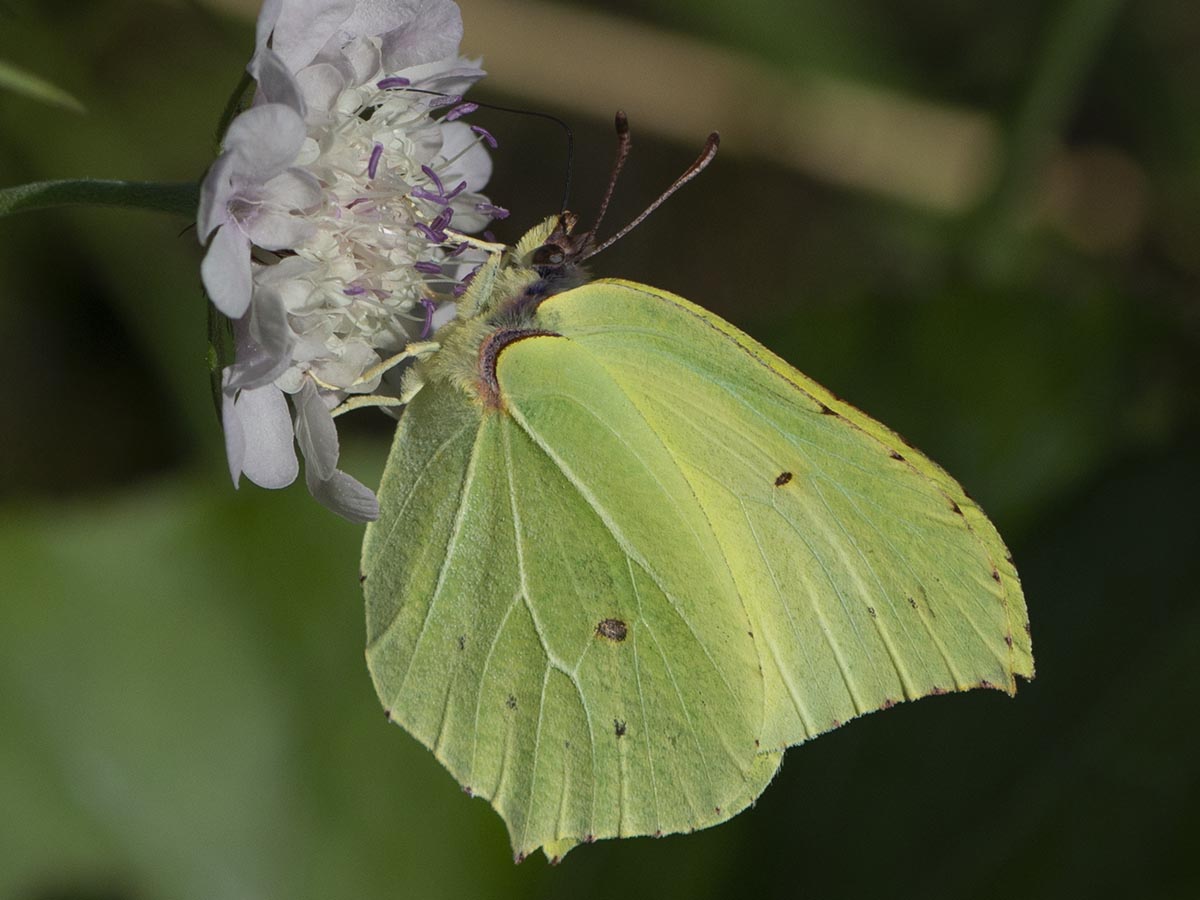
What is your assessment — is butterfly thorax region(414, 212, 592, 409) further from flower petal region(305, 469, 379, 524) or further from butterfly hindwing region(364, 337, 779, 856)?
flower petal region(305, 469, 379, 524)

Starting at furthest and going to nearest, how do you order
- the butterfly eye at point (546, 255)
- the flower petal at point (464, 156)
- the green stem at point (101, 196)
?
the flower petal at point (464, 156), the butterfly eye at point (546, 255), the green stem at point (101, 196)

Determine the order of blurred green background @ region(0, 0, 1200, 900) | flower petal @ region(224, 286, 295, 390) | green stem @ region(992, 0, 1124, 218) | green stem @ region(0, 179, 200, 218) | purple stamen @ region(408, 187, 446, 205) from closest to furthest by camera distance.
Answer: green stem @ region(0, 179, 200, 218) < flower petal @ region(224, 286, 295, 390) < purple stamen @ region(408, 187, 446, 205) < blurred green background @ region(0, 0, 1200, 900) < green stem @ region(992, 0, 1124, 218)

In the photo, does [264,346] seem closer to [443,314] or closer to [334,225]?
[334,225]

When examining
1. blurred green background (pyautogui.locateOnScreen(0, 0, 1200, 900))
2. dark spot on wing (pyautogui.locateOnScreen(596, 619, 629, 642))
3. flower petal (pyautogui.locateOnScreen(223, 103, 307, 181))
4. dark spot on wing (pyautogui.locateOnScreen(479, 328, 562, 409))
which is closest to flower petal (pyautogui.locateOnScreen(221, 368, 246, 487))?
flower petal (pyautogui.locateOnScreen(223, 103, 307, 181))

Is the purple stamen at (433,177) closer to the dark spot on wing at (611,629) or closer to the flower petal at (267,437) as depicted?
the flower petal at (267,437)

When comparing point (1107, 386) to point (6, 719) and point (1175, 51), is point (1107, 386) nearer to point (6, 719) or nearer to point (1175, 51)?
point (1175, 51)

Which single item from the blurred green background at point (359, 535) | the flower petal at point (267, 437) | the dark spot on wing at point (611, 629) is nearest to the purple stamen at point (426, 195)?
the flower petal at point (267, 437)
